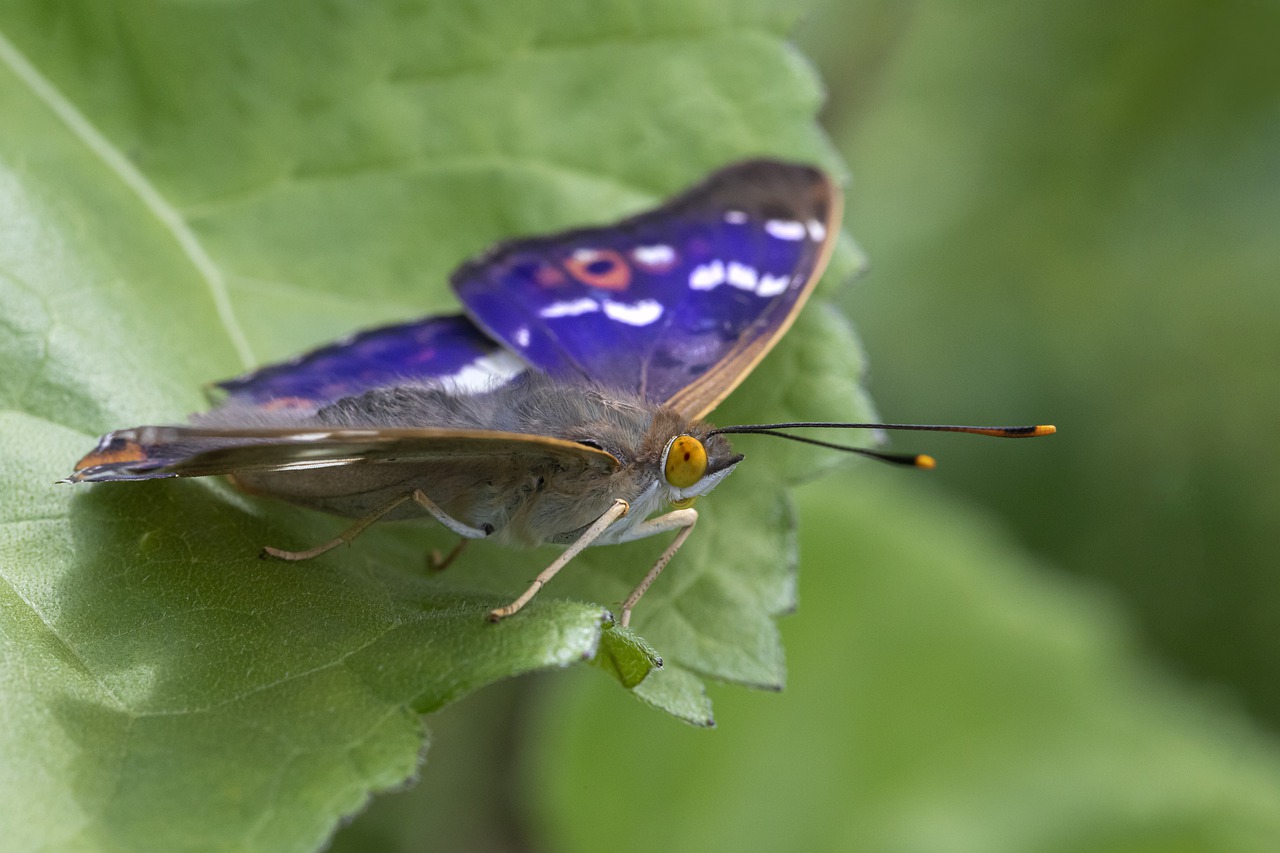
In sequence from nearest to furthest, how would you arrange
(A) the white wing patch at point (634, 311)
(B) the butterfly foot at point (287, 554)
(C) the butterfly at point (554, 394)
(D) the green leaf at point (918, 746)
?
1. (C) the butterfly at point (554, 394)
2. (B) the butterfly foot at point (287, 554)
3. (A) the white wing patch at point (634, 311)
4. (D) the green leaf at point (918, 746)

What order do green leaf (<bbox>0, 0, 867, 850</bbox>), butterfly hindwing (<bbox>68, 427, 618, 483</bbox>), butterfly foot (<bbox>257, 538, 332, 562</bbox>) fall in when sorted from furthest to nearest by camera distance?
1. butterfly foot (<bbox>257, 538, 332, 562</bbox>)
2. butterfly hindwing (<bbox>68, 427, 618, 483</bbox>)
3. green leaf (<bbox>0, 0, 867, 850</bbox>)

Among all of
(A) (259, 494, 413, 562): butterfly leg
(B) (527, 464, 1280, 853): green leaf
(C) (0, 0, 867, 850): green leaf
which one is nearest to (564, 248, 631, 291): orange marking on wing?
(C) (0, 0, 867, 850): green leaf

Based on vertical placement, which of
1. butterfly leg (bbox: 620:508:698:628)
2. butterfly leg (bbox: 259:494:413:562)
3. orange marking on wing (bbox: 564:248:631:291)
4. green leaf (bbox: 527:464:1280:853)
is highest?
orange marking on wing (bbox: 564:248:631:291)

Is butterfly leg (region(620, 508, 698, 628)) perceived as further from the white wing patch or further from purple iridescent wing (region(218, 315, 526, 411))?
the white wing patch

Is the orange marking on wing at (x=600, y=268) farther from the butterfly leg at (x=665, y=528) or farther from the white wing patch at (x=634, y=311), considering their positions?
the butterfly leg at (x=665, y=528)

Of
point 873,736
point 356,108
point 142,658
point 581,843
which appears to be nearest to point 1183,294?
point 873,736

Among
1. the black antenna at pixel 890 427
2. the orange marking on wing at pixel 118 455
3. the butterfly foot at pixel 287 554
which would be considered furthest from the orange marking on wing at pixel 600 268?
the orange marking on wing at pixel 118 455

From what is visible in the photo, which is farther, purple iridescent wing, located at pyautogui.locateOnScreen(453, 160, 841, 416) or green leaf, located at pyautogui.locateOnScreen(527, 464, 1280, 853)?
green leaf, located at pyautogui.locateOnScreen(527, 464, 1280, 853)
